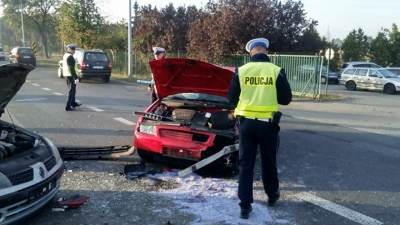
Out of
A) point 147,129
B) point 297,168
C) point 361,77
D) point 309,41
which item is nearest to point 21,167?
point 147,129

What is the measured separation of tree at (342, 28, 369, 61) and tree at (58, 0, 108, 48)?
75.9 ft

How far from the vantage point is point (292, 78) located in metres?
22.1

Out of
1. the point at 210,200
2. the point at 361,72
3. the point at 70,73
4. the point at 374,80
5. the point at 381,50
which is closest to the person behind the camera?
the point at 210,200

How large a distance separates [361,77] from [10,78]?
25766mm

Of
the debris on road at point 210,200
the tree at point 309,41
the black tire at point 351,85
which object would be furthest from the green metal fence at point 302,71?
the debris on road at point 210,200

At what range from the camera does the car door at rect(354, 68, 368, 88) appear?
28094 mm

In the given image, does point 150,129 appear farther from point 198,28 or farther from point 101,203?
point 198,28

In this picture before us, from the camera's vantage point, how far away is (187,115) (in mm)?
7516

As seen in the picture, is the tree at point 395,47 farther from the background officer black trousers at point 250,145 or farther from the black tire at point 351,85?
the background officer black trousers at point 250,145

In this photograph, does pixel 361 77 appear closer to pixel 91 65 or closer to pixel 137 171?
pixel 91 65

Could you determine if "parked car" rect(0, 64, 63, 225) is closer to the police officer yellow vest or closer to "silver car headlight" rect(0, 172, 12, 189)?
"silver car headlight" rect(0, 172, 12, 189)

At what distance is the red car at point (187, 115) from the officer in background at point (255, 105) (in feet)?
4.55

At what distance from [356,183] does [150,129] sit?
2974 millimetres

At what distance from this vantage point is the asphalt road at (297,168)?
5.29m
